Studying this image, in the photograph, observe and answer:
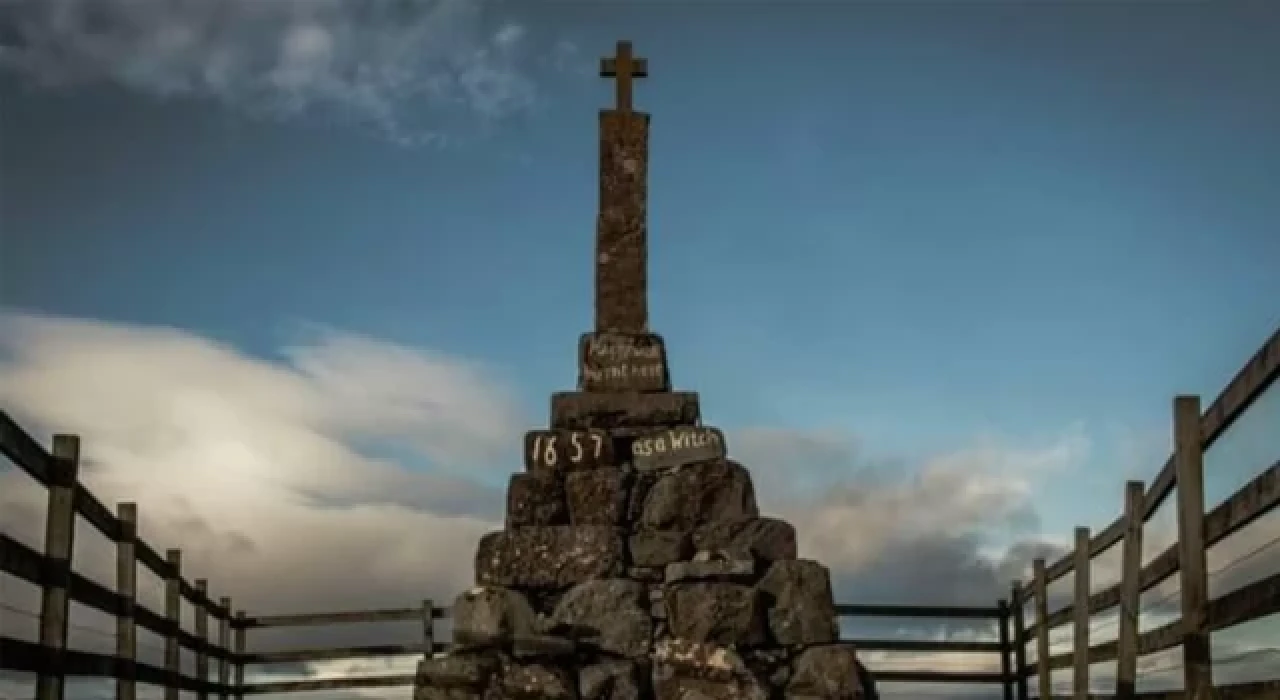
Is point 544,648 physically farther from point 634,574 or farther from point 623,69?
point 623,69

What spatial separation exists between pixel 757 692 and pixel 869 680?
1.10 m

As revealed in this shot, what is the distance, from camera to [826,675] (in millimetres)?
9523

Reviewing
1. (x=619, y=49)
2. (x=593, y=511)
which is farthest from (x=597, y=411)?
(x=619, y=49)

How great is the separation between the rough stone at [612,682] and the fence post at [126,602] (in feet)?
8.82

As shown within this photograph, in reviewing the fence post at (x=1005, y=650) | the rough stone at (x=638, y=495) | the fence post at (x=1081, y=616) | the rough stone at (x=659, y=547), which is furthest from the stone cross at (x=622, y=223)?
the fence post at (x=1005, y=650)

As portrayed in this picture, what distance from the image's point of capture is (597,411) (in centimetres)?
1064

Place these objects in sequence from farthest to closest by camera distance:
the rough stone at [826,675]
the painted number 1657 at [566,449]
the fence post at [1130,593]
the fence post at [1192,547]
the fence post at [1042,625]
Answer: the fence post at [1042,625] → the painted number 1657 at [566,449] → the rough stone at [826,675] → the fence post at [1130,593] → the fence post at [1192,547]

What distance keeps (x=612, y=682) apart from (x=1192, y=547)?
4.61 m

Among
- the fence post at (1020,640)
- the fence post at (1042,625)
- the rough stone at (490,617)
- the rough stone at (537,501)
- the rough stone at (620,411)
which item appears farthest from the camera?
the fence post at (1020,640)

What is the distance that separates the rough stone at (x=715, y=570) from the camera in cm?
973

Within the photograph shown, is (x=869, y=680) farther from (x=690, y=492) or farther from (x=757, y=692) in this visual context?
(x=690, y=492)

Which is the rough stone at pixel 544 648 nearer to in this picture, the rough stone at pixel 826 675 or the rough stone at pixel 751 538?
the rough stone at pixel 751 538

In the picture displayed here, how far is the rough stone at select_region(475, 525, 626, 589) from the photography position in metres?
9.95

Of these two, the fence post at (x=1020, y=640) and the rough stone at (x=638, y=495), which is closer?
the rough stone at (x=638, y=495)
